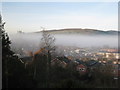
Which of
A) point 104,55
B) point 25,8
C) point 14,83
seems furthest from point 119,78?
point 25,8

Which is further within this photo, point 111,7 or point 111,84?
point 111,84

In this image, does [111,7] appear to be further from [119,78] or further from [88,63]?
[119,78]

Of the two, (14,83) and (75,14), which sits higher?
(75,14)

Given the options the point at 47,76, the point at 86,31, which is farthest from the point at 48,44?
the point at 86,31

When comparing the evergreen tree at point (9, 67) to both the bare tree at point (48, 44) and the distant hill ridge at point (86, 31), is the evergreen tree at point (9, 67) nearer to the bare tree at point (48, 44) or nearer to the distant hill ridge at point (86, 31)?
the bare tree at point (48, 44)

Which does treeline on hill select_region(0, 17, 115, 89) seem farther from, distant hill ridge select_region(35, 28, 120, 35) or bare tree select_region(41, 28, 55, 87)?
distant hill ridge select_region(35, 28, 120, 35)

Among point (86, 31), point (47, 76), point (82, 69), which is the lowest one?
point (47, 76)

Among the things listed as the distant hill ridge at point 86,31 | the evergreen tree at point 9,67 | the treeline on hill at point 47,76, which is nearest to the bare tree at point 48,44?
the treeline on hill at point 47,76

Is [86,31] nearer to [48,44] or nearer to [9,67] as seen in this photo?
[48,44]
